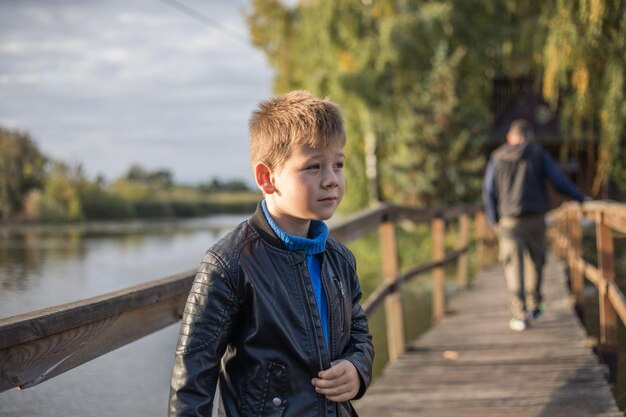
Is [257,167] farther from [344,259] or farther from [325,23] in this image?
[325,23]

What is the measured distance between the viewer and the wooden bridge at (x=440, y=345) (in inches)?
66.2

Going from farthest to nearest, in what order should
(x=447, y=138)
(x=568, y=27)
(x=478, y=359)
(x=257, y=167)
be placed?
(x=447, y=138)
(x=568, y=27)
(x=478, y=359)
(x=257, y=167)

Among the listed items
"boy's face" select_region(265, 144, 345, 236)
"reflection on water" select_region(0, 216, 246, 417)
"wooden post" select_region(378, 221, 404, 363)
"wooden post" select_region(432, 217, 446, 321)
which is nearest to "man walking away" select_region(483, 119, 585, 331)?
"wooden post" select_region(432, 217, 446, 321)

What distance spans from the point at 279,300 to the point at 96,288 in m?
10.2

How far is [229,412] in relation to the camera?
169 centimetres

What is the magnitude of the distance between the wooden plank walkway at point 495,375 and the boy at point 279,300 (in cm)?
200

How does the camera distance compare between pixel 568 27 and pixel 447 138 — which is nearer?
pixel 568 27

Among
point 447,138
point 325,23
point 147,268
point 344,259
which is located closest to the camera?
point 344,259

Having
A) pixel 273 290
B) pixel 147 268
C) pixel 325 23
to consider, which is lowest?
pixel 147 268

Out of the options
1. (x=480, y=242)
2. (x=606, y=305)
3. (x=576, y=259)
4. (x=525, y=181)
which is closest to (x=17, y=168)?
(x=480, y=242)

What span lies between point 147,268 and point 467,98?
10.5m

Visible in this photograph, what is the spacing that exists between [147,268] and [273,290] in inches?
556

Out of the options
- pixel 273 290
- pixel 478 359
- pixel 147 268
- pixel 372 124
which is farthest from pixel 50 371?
pixel 372 124

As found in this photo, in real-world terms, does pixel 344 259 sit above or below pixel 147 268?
above
